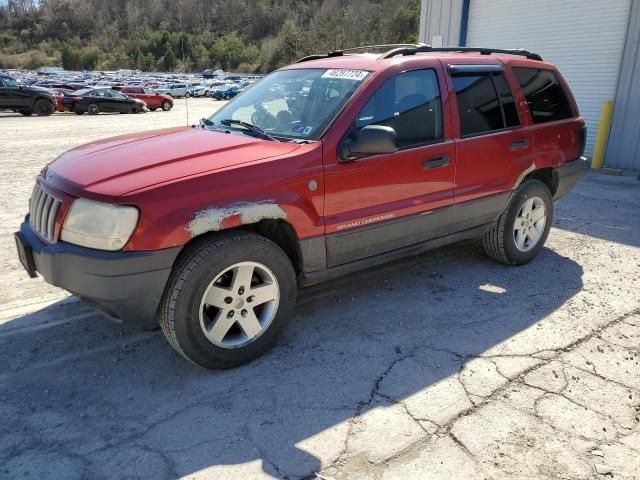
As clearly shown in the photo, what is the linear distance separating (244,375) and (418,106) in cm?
229

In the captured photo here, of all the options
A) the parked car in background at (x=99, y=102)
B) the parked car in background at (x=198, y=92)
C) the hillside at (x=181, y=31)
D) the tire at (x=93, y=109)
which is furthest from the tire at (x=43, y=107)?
the hillside at (x=181, y=31)

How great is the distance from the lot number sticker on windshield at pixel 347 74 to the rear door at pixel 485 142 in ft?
2.67

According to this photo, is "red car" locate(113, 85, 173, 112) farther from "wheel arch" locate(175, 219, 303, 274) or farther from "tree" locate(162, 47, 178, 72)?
"tree" locate(162, 47, 178, 72)

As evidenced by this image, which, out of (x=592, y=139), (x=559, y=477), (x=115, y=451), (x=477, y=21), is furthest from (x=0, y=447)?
(x=477, y=21)

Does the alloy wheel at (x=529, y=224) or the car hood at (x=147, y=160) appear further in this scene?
the alloy wheel at (x=529, y=224)

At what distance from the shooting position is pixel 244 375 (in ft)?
10.4

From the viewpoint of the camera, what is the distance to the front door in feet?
11.4

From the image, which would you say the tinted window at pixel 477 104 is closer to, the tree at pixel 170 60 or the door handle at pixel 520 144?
the door handle at pixel 520 144

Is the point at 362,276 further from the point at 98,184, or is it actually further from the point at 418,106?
the point at 98,184


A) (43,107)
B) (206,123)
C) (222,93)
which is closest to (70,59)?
(222,93)

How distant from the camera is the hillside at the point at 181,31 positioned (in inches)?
3578

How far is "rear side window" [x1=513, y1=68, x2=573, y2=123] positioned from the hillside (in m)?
80.6

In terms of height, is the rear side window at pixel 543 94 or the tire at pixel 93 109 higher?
the rear side window at pixel 543 94

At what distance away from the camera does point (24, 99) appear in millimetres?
Answer: 22125
